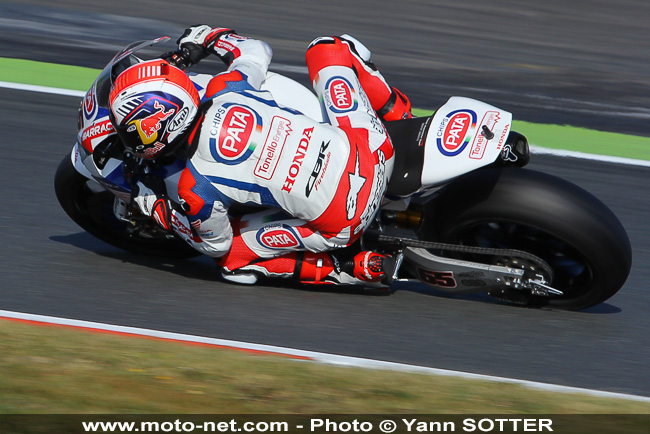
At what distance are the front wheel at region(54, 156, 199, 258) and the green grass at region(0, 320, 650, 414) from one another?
1.09m

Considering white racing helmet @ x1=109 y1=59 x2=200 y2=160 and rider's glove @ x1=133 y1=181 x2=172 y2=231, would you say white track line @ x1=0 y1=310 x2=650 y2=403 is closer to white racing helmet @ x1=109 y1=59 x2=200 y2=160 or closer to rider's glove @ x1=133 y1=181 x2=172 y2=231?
rider's glove @ x1=133 y1=181 x2=172 y2=231

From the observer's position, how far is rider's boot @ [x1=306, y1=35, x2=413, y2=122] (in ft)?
15.8

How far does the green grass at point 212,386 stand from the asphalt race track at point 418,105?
336 mm

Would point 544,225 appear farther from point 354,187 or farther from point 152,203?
point 152,203

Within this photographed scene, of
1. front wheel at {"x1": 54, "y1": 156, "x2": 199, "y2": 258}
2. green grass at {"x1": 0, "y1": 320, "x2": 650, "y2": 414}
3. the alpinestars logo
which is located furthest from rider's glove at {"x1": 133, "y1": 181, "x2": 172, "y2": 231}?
the alpinestars logo

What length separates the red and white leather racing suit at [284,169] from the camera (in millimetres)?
4340

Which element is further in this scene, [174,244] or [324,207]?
[174,244]

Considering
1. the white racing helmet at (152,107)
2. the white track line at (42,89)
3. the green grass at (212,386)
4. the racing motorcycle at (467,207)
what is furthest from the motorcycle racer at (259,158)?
the white track line at (42,89)

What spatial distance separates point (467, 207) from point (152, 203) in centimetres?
160

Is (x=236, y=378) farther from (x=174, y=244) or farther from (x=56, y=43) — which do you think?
(x=56, y=43)

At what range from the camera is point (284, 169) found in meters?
4.36
